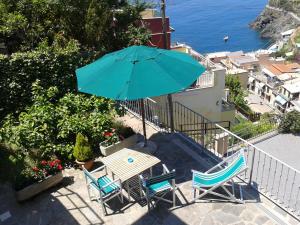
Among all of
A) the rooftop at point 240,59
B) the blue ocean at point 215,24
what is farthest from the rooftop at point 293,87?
the blue ocean at point 215,24

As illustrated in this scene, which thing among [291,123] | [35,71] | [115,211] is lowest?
[291,123]

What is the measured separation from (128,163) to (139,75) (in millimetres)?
1763

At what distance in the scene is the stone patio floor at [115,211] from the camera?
579 cm

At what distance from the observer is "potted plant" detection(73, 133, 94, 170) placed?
723cm

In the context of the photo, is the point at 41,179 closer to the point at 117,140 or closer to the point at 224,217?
the point at 117,140

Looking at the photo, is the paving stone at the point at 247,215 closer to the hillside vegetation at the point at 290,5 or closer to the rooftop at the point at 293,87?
the rooftop at the point at 293,87

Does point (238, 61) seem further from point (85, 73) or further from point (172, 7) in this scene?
point (172, 7)

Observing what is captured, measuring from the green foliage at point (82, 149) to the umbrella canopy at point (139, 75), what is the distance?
4.54 ft

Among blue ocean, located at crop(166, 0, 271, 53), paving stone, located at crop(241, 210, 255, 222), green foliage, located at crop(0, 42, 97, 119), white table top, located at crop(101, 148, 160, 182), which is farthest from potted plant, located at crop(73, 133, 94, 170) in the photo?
blue ocean, located at crop(166, 0, 271, 53)

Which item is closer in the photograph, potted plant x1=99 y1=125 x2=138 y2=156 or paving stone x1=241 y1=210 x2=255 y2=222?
paving stone x1=241 y1=210 x2=255 y2=222

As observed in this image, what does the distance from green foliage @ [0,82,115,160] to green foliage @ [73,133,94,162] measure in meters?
0.51

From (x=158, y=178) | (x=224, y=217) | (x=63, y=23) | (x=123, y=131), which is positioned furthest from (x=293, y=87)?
(x=158, y=178)

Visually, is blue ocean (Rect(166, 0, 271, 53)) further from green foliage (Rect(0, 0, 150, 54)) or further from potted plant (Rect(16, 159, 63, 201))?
potted plant (Rect(16, 159, 63, 201))

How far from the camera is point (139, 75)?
234 inches
